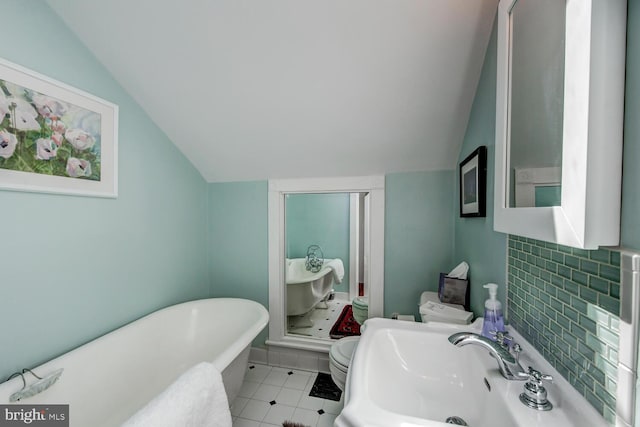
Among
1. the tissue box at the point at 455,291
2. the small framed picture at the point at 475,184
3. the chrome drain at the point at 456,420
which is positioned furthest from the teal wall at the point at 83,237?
the small framed picture at the point at 475,184

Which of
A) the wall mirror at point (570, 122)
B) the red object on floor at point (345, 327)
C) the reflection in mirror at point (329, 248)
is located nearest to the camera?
the wall mirror at point (570, 122)

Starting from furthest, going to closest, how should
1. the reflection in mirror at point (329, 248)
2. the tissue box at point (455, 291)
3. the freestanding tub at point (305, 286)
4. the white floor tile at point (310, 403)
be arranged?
the reflection in mirror at point (329, 248) → the freestanding tub at point (305, 286) → the white floor tile at point (310, 403) → the tissue box at point (455, 291)

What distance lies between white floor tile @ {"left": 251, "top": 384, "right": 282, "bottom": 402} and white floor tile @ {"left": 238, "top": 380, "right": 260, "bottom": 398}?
0.11 feet

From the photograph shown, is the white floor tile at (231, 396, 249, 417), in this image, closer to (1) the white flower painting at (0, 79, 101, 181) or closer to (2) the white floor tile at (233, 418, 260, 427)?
(2) the white floor tile at (233, 418, 260, 427)

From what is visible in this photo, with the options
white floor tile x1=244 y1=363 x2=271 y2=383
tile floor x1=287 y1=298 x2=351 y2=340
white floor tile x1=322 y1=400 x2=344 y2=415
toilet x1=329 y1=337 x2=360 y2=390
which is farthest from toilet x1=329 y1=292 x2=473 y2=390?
tile floor x1=287 y1=298 x2=351 y2=340

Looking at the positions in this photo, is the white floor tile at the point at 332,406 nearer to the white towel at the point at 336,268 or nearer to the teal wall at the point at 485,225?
the teal wall at the point at 485,225

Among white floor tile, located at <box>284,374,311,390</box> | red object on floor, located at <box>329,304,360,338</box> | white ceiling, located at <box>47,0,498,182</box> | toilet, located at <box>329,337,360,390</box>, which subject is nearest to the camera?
white ceiling, located at <box>47,0,498,182</box>

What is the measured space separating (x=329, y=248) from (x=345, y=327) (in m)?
1.01

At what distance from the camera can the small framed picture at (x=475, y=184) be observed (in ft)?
4.05

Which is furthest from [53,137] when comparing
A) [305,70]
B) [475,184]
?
[475,184]

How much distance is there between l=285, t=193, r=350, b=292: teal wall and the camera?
3332 mm

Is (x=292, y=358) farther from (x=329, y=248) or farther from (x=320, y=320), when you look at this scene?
(x=329, y=248)

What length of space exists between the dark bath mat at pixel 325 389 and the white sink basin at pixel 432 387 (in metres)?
1.11

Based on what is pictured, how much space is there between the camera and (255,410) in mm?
1736
